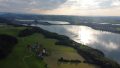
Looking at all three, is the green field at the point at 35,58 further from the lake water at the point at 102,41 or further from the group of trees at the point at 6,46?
the lake water at the point at 102,41

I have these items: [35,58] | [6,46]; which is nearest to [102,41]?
[6,46]

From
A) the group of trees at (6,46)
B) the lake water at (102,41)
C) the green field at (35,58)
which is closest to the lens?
the green field at (35,58)

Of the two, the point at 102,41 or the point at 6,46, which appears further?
the point at 102,41

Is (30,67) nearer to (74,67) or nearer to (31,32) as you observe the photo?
(74,67)

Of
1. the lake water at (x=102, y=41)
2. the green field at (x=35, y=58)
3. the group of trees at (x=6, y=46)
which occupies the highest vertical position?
the group of trees at (x=6, y=46)

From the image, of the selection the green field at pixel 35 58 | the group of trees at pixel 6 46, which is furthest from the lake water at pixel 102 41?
the group of trees at pixel 6 46

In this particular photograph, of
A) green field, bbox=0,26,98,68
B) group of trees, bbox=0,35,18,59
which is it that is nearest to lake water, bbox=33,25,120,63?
green field, bbox=0,26,98,68

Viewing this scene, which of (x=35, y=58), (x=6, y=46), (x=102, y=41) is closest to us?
(x=35, y=58)

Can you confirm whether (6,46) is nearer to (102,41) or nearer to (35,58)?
(35,58)

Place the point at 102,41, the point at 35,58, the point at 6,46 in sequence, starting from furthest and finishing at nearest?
1. the point at 102,41
2. the point at 6,46
3. the point at 35,58

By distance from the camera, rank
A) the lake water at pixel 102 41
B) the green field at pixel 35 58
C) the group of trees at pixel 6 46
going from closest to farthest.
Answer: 1. the green field at pixel 35 58
2. the group of trees at pixel 6 46
3. the lake water at pixel 102 41

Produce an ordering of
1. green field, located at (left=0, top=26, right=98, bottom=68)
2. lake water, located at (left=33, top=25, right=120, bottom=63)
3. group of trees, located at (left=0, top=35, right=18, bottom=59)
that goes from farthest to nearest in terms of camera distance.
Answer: lake water, located at (left=33, top=25, right=120, bottom=63), group of trees, located at (left=0, top=35, right=18, bottom=59), green field, located at (left=0, top=26, right=98, bottom=68)

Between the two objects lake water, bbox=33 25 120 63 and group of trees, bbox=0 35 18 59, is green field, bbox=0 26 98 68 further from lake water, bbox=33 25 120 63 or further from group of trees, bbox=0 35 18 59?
lake water, bbox=33 25 120 63
